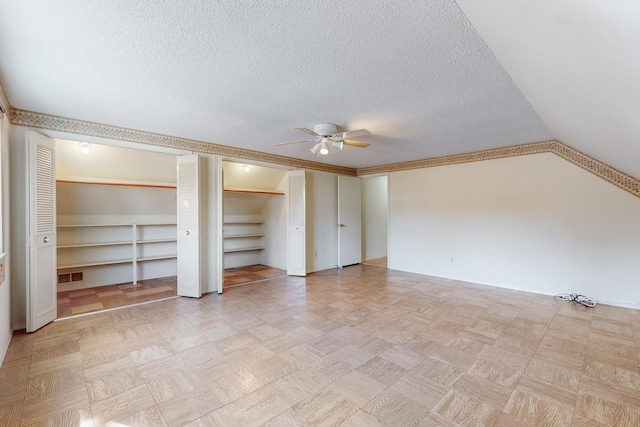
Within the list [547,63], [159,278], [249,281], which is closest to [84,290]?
[159,278]

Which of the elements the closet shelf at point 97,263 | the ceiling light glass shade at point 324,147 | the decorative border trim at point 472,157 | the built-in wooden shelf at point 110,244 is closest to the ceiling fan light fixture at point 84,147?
the built-in wooden shelf at point 110,244

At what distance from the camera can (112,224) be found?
470 centimetres

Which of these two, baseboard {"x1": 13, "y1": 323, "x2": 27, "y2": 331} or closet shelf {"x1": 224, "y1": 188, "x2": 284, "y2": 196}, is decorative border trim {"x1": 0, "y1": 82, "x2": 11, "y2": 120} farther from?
closet shelf {"x1": 224, "y1": 188, "x2": 284, "y2": 196}

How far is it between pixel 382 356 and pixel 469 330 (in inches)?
46.2

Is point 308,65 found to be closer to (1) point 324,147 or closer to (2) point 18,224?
(1) point 324,147

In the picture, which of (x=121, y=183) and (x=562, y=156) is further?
(x=121, y=183)

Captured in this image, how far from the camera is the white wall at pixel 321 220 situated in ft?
19.3

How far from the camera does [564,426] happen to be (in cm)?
162

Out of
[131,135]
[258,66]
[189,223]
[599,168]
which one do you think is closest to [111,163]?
[131,135]

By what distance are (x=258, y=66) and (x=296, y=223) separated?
360 centimetres

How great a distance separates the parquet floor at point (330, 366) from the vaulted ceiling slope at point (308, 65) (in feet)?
6.49

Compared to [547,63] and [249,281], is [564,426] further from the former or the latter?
[249,281]

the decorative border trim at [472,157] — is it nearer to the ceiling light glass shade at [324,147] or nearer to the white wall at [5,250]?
the ceiling light glass shade at [324,147]

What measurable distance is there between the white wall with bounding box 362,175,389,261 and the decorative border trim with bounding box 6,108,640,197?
177cm
